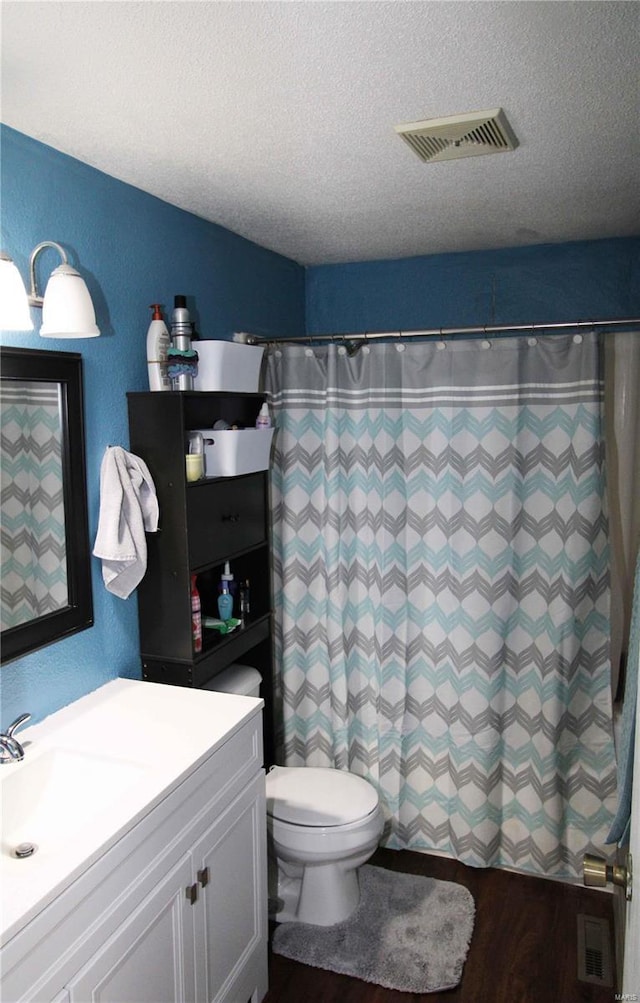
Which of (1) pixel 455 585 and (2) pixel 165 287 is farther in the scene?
(1) pixel 455 585

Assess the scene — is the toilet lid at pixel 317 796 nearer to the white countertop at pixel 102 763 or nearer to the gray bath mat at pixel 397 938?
the gray bath mat at pixel 397 938

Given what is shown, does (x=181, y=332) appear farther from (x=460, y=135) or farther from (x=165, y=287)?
(x=460, y=135)

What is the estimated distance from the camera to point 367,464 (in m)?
2.82

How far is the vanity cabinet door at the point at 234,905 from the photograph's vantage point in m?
1.82

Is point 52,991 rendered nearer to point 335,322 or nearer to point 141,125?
point 141,125

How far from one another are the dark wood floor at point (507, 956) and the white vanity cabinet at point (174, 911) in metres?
0.19

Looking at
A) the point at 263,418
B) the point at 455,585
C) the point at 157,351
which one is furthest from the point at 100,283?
the point at 455,585

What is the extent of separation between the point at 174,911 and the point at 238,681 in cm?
103

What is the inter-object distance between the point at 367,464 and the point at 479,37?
1627 mm

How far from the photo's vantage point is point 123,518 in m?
2.11

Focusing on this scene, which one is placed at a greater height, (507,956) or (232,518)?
(232,518)

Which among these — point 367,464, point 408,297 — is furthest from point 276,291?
point 367,464

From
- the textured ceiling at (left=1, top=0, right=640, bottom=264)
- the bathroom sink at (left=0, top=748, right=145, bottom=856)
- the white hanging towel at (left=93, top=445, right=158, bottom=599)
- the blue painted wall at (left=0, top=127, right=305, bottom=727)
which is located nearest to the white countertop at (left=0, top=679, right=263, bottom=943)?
the bathroom sink at (left=0, top=748, right=145, bottom=856)

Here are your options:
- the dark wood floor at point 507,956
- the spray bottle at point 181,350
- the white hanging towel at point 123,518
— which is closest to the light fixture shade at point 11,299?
the white hanging towel at point 123,518
